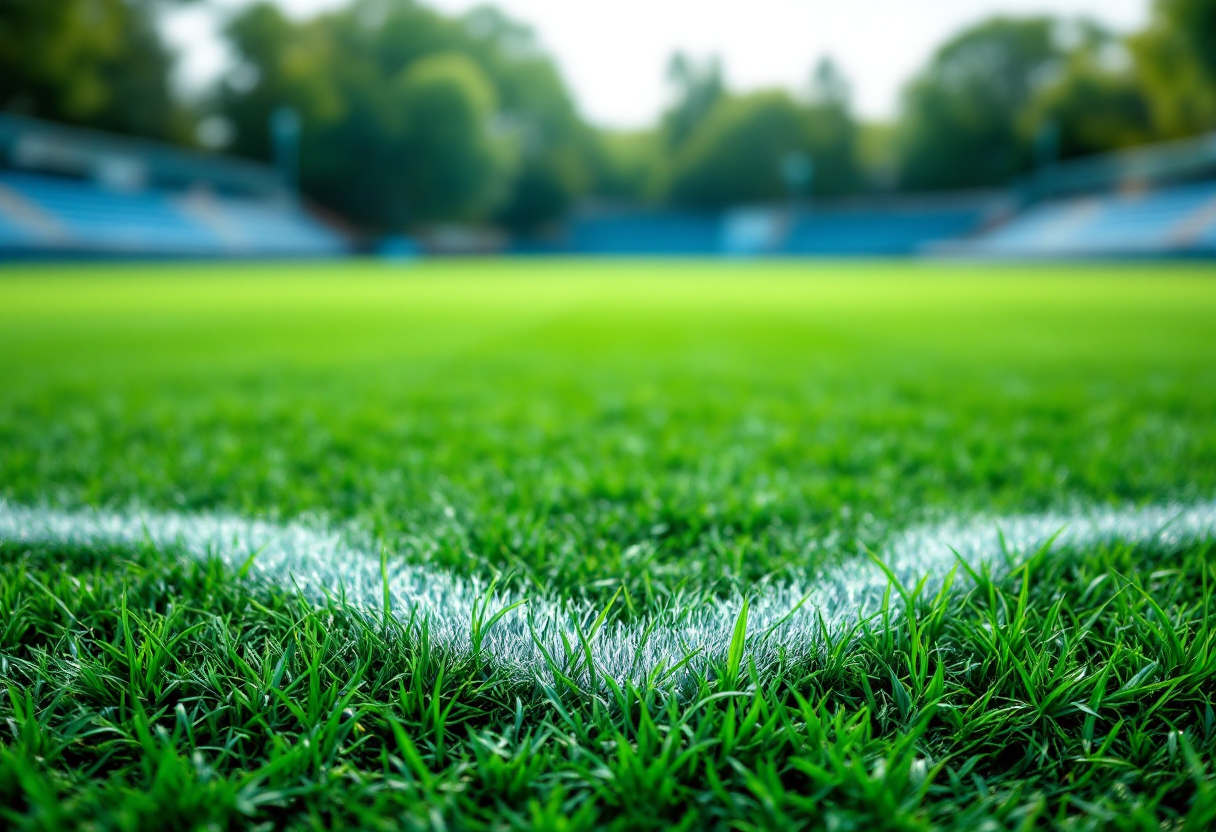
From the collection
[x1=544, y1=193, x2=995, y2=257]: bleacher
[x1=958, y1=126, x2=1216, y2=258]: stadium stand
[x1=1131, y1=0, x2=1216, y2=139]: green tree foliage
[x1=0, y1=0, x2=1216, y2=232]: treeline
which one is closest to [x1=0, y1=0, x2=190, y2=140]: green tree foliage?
[x1=0, y1=0, x2=1216, y2=232]: treeline

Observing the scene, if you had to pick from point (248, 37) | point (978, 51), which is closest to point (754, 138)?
point (978, 51)

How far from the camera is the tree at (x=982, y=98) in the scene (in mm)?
44031

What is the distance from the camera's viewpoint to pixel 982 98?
44.4m

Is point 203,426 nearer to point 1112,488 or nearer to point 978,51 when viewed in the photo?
point 1112,488

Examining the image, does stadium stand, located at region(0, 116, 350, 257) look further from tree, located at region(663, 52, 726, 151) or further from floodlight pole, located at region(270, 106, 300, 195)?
tree, located at region(663, 52, 726, 151)

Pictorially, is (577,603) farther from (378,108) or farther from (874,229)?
(874,229)

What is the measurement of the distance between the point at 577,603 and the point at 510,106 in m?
52.8

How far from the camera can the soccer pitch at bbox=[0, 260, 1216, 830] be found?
0.77 m

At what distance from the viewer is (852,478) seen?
6.25ft

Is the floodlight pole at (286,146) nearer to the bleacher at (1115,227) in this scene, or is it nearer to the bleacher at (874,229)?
the bleacher at (874,229)

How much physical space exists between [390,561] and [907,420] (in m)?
2.02

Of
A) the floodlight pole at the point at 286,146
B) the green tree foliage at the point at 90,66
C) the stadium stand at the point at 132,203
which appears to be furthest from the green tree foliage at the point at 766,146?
the green tree foliage at the point at 90,66

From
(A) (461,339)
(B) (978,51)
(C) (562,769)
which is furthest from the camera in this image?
(B) (978,51)

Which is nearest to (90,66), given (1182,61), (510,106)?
(510,106)
